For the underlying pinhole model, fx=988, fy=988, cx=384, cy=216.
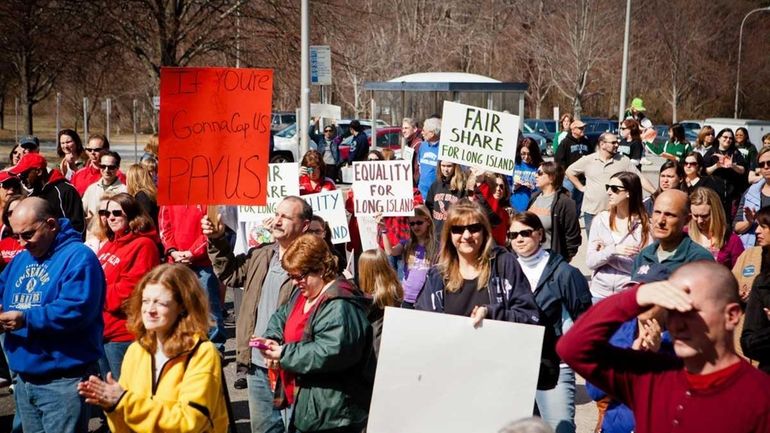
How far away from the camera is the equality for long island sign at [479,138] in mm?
9297

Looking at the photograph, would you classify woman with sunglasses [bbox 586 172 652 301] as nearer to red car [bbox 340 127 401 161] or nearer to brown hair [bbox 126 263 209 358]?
brown hair [bbox 126 263 209 358]

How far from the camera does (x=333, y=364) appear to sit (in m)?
4.57

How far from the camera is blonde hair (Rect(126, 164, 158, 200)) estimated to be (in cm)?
910

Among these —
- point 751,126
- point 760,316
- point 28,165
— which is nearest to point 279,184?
point 28,165

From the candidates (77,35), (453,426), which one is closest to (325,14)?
(77,35)

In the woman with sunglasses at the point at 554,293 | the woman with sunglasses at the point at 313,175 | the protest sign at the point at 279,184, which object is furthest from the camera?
the woman with sunglasses at the point at 313,175

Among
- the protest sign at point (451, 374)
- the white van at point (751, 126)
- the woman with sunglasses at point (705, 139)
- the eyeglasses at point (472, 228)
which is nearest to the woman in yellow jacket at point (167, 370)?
the protest sign at point (451, 374)

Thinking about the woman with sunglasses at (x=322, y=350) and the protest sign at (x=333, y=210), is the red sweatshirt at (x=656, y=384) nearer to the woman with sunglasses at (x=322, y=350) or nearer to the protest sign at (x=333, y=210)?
the woman with sunglasses at (x=322, y=350)

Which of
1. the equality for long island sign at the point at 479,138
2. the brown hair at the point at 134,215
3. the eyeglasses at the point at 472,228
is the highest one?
the equality for long island sign at the point at 479,138

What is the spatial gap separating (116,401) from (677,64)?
175ft

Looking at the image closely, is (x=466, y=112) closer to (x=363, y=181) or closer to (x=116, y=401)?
(x=363, y=181)

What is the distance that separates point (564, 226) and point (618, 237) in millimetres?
1807

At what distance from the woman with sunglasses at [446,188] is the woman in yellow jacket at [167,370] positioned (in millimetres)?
5731

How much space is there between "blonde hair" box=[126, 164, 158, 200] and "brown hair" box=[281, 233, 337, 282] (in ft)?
15.0
